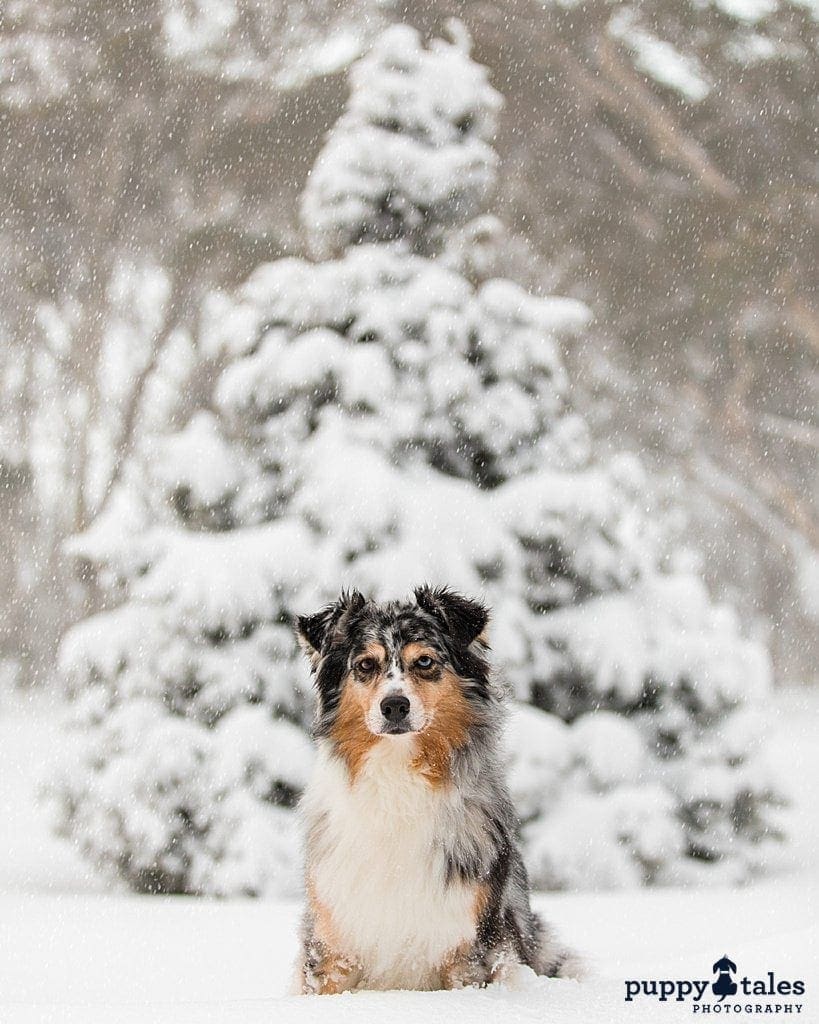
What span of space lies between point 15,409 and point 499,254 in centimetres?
764

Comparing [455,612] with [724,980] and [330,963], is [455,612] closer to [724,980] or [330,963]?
[330,963]

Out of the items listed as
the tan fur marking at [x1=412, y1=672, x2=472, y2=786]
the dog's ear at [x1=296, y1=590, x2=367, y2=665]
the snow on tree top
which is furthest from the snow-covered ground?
the snow on tree top

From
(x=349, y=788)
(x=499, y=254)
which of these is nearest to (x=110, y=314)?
(x=499, y=254)

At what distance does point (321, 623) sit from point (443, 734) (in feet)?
1.65

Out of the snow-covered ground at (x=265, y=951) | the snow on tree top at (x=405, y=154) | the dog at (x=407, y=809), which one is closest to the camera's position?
the snow-covered ground at (x=265, y=951)

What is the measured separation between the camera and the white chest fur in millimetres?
3584

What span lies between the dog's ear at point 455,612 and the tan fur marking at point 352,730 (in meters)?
0.31

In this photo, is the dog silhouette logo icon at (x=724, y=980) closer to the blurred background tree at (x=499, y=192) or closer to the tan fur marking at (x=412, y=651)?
the tan fur marking at (x=412, y=651)

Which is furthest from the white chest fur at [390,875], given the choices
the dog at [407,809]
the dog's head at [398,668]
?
the dog's head at [398,668]

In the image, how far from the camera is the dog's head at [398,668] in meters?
3.61

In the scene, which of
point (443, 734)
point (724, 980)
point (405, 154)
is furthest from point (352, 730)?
point (405, 154)

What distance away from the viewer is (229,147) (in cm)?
1769

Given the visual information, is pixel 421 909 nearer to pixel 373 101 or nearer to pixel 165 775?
pixel 165 775

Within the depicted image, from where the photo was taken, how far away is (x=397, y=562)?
8266 millimetres
